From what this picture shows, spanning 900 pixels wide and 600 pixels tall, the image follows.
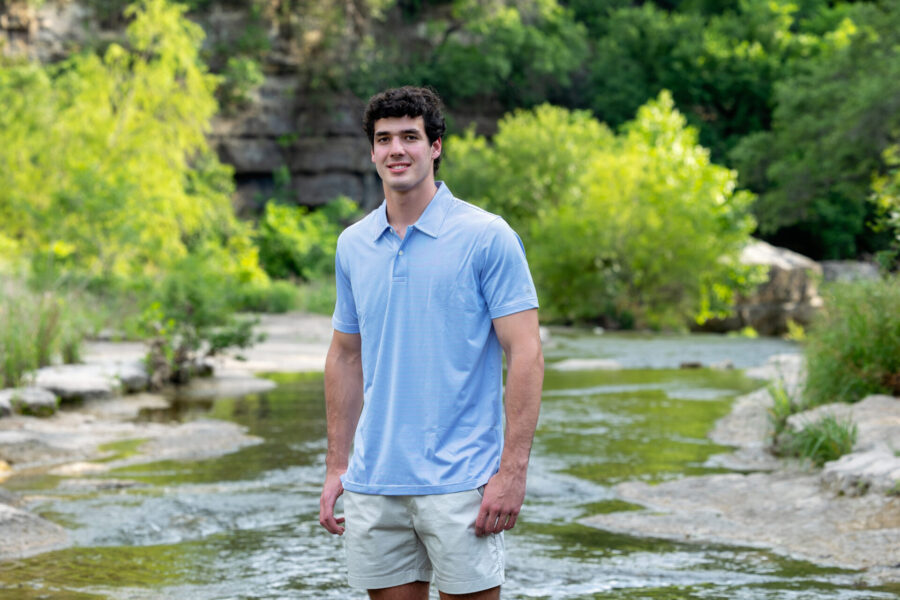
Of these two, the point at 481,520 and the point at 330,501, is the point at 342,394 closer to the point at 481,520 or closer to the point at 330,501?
the point at 330,501

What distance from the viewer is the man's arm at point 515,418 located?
9.34 feet

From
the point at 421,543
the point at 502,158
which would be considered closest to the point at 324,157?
the point at 502,158

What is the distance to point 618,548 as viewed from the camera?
6.30m

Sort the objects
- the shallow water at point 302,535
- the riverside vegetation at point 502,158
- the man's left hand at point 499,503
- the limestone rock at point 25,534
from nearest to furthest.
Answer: the man's left hand at point 499,503 → the shallow water at point 302,535 → the limestone rock at point 25,534 → the riverside vegetation at point 502,158

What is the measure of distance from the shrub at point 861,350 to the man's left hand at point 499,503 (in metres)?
7.62

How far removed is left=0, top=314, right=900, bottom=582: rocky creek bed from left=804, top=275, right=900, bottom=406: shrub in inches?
19.2

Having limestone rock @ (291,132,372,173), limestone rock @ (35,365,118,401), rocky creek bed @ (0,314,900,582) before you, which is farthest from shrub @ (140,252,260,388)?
limestone rock @ (291,132,372,173)

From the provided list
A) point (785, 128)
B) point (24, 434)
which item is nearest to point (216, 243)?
point (785, 128)

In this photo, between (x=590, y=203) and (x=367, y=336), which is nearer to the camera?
(x=367, y=336)

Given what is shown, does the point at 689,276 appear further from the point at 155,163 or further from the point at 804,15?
the point at 804,15

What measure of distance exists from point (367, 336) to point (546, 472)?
20.0ft

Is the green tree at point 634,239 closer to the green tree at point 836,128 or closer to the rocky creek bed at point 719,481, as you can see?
the green tree at point 836,128

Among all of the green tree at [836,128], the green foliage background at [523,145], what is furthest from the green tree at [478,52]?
the green tree at [836,128]

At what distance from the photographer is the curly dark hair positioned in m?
3.08
